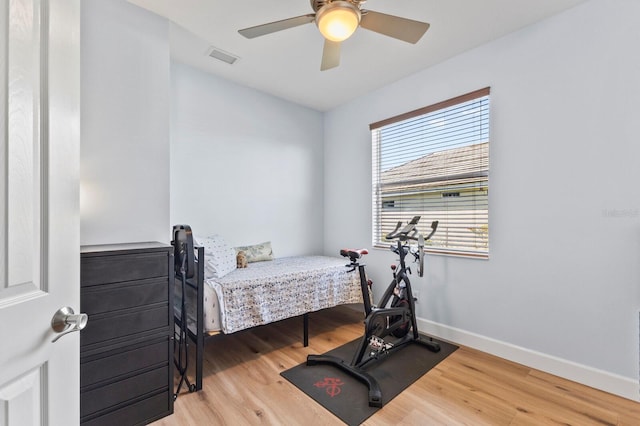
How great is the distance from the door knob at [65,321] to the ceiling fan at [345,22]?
1649mm

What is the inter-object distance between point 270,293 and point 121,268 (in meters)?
1.18

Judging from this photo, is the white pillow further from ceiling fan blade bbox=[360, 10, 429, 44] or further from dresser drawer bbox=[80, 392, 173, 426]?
ceiling fan blade bbox=[360, 10, 429, 44]

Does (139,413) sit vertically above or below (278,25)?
below

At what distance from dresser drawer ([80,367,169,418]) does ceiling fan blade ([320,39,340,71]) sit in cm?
234

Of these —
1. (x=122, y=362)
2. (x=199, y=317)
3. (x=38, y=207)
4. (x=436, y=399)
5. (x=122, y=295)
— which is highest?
(x=38, y=207)

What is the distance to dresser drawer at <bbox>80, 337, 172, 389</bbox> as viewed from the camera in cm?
154

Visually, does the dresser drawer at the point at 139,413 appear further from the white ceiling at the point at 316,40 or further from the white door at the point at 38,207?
the white ceiling at the point at 316,40

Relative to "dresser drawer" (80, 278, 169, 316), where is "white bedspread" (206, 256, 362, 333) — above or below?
below

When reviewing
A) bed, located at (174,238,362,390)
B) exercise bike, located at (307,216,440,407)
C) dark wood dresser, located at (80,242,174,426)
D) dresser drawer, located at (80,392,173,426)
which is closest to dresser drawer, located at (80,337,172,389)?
dark wood dresser, located at (80,242,174,426)

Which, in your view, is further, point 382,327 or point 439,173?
point 439,173

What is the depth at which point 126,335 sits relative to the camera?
1.66 meters

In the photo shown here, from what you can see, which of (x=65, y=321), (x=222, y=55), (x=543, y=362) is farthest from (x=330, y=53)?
(x=543, y=362)

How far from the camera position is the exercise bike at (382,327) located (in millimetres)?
2189

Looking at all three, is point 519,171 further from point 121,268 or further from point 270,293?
point 121,268
